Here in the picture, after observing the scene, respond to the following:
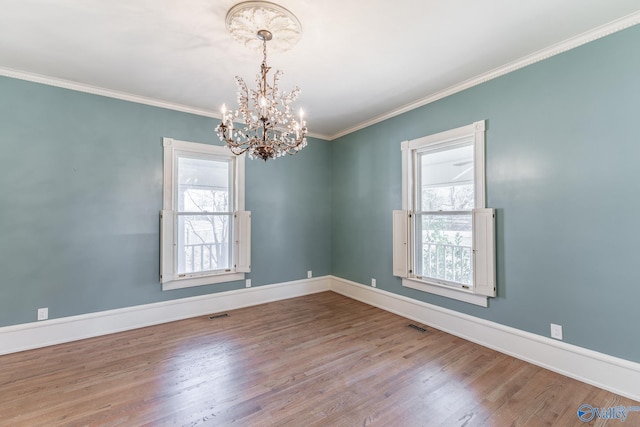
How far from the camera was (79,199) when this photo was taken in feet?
10.7

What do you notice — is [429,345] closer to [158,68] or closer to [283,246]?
[283,246]

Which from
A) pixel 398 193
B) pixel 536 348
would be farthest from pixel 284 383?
pixel 398 193

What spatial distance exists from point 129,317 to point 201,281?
904 mm

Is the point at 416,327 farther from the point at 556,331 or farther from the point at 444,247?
the point at 556,331

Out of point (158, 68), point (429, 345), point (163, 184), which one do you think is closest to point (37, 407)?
point (163, 184)

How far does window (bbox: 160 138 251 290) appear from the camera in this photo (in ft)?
12.3

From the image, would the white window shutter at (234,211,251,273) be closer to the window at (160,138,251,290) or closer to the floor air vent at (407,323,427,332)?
the window at (160,138,251,290)

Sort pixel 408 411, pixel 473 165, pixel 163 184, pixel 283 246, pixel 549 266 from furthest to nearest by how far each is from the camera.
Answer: pixel 283 246, pixel 163 184, pixel 473 165, pixel 549 266, pixel 408 411

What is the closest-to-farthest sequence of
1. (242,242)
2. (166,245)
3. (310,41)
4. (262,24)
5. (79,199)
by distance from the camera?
(262,24), (310,41), (79,199), (166,245), (242,242)

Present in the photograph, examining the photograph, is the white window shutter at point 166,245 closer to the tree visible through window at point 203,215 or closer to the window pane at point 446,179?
the tree visible through window at point 203,215

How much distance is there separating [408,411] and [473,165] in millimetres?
2528

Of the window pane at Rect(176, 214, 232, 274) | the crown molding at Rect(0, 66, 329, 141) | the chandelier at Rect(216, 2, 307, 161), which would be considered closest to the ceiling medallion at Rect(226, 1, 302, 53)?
the chandelier at Rect(216, 2, 307, 161)

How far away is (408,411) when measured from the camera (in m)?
2.01

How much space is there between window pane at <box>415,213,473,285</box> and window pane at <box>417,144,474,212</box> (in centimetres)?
15
